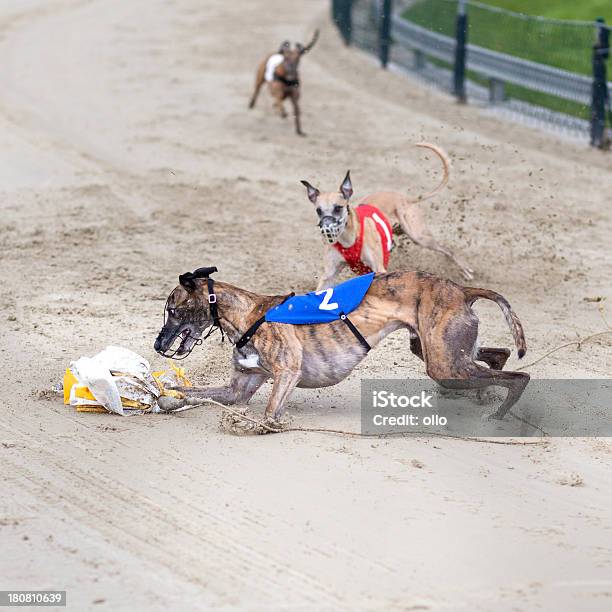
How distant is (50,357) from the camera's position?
23.1 feet

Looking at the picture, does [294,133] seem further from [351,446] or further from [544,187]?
[351,446]

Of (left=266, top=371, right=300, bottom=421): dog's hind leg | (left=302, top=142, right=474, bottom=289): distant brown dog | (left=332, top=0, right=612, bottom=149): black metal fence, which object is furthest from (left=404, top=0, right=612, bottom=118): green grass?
(left=266, top=371, right=300, bottom=421): dog's hind leg

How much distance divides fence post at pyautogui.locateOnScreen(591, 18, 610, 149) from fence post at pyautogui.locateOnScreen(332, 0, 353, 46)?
22.5ft

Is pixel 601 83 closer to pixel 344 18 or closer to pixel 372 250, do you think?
pixel 372 250

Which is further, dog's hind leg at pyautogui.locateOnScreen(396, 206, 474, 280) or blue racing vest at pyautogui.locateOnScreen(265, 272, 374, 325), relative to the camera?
dog's hind leg at pyautogui.locateOnScreen(396, 206, 474, 280)

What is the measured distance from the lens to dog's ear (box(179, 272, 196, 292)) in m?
5.95

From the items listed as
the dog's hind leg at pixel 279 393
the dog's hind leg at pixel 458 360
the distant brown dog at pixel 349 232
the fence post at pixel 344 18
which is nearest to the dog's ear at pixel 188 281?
the dog's hind leg at pixel 279 393

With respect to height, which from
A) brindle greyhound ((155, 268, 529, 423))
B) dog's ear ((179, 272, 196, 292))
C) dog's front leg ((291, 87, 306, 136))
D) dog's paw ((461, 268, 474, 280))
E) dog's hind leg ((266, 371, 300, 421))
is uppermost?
dog's ear ((179, 272, 196, 292))

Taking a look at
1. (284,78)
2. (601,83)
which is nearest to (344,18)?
(284,78)

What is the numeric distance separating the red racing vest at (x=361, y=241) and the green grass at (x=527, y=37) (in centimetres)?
566

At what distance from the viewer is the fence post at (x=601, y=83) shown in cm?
1228

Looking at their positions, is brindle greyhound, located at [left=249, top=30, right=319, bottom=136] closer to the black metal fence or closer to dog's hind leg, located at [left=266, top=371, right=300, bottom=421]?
the black metal fence

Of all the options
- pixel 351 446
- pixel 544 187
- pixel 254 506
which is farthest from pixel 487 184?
pixel 254 506

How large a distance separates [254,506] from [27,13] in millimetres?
17343
